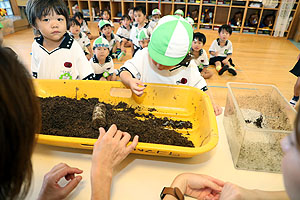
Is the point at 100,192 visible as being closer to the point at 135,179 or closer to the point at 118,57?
the point at 135,179

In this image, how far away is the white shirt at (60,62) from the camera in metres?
1.40

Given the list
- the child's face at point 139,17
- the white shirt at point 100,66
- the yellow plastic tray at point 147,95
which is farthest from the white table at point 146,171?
the child's face at point 139,17

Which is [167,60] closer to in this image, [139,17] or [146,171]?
[146,171]

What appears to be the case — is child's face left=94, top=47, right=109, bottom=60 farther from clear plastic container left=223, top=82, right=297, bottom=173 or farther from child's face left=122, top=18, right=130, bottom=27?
clear plastic container left=223, top=82, right=297, bottom=173

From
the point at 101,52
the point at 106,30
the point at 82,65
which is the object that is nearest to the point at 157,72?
the point at 82,65

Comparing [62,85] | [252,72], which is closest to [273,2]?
[252,72]

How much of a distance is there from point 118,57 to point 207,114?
2512 mm

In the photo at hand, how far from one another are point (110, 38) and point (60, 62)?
2.04m

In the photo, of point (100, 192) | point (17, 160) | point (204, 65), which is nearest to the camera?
point (17, 160)

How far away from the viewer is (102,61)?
2.40 m

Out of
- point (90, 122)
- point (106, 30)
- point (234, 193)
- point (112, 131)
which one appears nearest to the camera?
point (234, 193)

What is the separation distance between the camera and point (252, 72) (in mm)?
2852

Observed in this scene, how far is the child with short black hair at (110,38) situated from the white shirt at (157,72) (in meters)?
2.01

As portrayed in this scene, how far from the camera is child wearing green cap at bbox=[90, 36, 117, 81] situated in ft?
7.68
